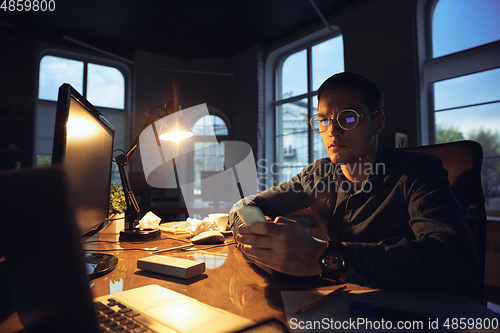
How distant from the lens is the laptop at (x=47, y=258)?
33 centimetres

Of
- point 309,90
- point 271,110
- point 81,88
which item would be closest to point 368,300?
point 309,90

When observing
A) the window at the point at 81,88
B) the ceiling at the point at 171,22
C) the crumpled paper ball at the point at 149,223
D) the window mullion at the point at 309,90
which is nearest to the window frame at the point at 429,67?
the ceiling at the point at 171,22

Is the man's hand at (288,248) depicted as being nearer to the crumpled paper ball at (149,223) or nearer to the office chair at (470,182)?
the office chair at (470,182)

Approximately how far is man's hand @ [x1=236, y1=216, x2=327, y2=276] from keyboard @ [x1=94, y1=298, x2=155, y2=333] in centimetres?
33

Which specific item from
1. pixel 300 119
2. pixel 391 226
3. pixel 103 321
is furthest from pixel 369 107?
pixel 300 119

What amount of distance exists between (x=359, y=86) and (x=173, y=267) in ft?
3.39

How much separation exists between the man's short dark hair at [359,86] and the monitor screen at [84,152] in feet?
3.11

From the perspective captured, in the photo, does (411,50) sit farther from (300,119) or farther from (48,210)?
(48,210)

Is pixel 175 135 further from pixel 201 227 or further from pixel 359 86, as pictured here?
pixel 359 86

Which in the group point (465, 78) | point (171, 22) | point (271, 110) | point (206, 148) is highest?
point (171, 22)

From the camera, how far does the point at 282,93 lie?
6.72m

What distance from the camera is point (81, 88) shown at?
21.8ft

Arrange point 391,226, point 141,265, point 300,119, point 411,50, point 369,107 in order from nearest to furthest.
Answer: point 141,265 → point 391,226 → point 369,107 → point 411,50 → point 300,119

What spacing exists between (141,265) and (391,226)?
0.89 meters
